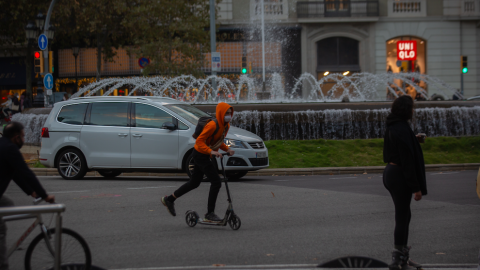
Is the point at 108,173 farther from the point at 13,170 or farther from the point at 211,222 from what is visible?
the point at 13,170

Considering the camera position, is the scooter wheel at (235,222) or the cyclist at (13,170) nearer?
the cyclist at (13,170)

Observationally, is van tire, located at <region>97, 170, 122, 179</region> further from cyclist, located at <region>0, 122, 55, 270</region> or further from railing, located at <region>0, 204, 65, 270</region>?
railing, located at <region>0, 204, 65, 270</region>

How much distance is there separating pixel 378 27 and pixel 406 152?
33336 mm

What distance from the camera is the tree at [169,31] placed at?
89.5 feet

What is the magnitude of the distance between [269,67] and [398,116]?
31860 millimetres

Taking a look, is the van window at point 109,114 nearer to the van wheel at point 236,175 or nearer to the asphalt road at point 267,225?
the asphalt road at point 267,225

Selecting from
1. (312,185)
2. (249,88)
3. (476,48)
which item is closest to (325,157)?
(312,185)

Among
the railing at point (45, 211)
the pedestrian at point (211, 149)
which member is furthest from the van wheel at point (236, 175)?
the railing at point (45, 211)

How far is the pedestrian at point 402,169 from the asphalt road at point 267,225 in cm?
66

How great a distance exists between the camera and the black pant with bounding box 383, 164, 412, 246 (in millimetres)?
4703

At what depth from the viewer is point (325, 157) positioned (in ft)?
48.7

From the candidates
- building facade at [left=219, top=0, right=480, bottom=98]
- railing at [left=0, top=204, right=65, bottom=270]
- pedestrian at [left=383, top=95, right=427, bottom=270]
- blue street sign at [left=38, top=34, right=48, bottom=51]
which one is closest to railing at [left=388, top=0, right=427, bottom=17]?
building facade at [left=219, top=0, right=480, bottom=98]

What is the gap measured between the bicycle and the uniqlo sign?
33.8 m

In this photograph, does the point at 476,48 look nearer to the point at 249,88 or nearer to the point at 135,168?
the point at 249,88
